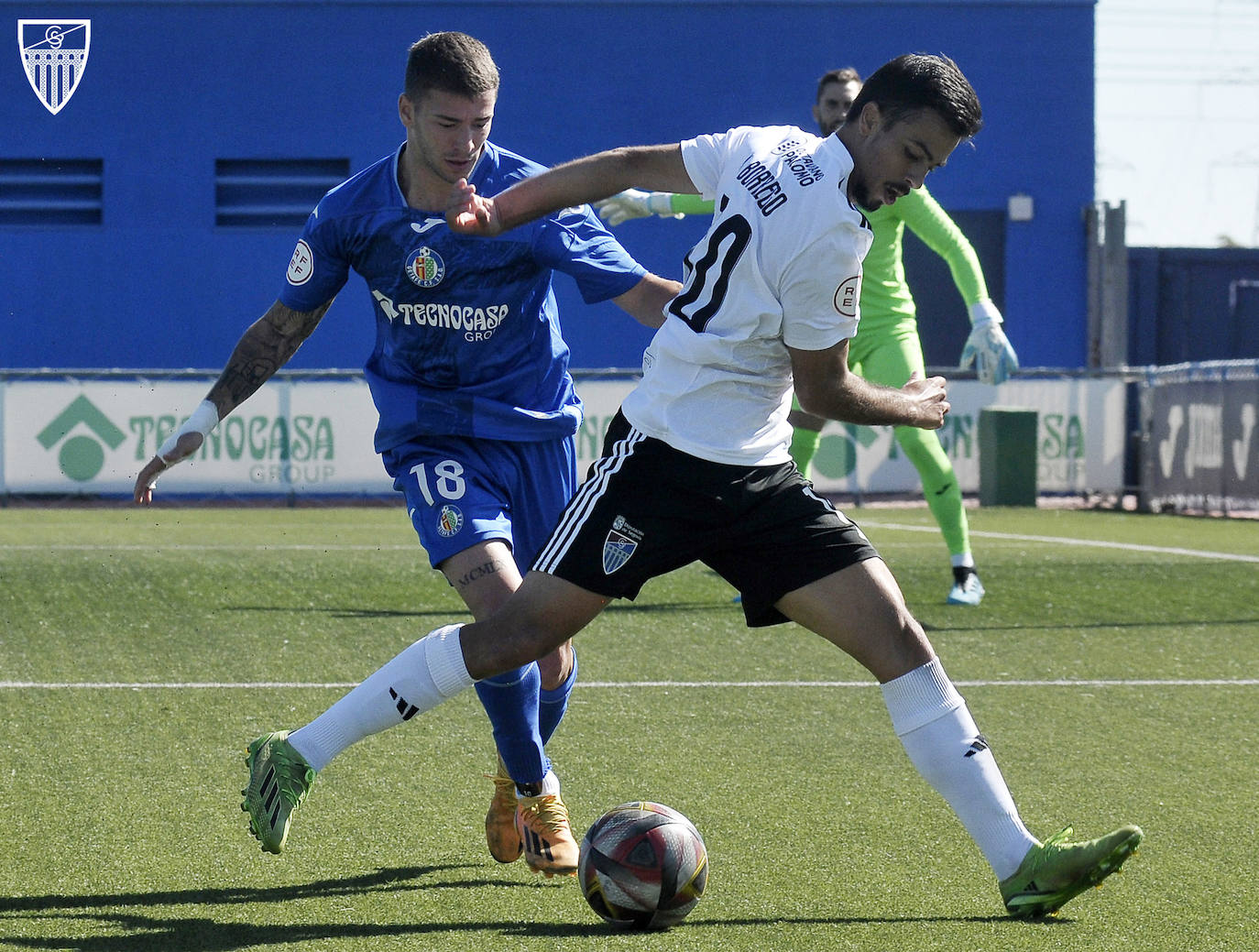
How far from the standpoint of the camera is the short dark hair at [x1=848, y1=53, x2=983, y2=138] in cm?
352

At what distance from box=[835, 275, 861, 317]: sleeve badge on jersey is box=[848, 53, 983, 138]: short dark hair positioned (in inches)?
13.7

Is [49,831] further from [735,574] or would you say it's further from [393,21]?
[393,21]

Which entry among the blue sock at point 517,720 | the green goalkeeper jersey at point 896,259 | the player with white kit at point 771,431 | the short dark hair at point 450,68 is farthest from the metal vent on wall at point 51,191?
the player with white kit at point 771,431

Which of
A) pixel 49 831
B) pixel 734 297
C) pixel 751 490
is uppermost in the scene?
pixel 734 297

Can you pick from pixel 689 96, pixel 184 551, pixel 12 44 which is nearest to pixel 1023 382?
pixel 689 96

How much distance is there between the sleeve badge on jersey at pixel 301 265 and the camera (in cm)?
450

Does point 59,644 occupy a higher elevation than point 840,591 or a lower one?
lower

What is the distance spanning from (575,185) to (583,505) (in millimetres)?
733

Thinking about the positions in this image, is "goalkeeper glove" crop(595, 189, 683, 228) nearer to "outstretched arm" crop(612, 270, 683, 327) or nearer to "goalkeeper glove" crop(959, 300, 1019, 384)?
"outstretched arm" crop(612, 270, 683, 327)

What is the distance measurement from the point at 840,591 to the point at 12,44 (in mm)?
24877

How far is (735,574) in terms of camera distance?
12.7ft

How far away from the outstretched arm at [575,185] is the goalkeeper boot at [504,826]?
4.82 feet

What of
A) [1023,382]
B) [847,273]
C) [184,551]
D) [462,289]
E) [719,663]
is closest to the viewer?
[847,273]

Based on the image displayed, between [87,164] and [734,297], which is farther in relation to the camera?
[87,164]
